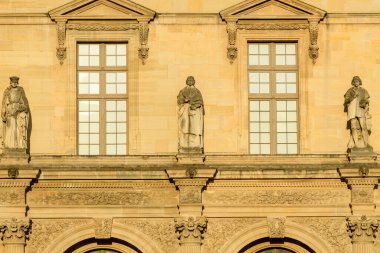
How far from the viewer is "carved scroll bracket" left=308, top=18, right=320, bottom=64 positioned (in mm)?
40844

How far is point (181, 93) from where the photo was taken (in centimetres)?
3972

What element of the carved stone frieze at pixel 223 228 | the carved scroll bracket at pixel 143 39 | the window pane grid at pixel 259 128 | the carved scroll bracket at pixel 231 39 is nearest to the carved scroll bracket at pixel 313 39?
the window pane grid at pixel 259 128

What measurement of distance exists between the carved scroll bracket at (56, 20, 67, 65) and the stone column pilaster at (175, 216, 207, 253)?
4.94 metres

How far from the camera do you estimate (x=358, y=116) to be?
39.6 metres

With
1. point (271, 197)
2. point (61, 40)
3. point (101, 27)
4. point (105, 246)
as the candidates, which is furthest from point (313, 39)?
point (105, 246)

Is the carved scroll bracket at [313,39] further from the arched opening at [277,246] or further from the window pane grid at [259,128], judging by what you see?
the arched opening at [277,246]

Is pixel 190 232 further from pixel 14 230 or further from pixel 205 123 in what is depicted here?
pixel 14 230

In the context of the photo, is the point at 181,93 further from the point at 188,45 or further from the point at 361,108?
the point at 361,108

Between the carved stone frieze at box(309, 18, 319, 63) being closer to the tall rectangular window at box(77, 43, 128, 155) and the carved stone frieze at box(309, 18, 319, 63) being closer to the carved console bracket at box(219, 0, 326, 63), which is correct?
the carved console bracket at box(219, 0, 326, 63)

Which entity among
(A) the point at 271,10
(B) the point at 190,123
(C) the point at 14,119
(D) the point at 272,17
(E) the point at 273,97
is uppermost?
(A) the point at 271,10

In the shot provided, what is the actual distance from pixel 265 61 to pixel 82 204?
5725 mm

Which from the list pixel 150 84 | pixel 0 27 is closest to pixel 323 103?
pixel 150 84

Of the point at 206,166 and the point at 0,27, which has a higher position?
the point at 0,27

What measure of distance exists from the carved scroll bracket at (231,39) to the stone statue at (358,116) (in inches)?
117
